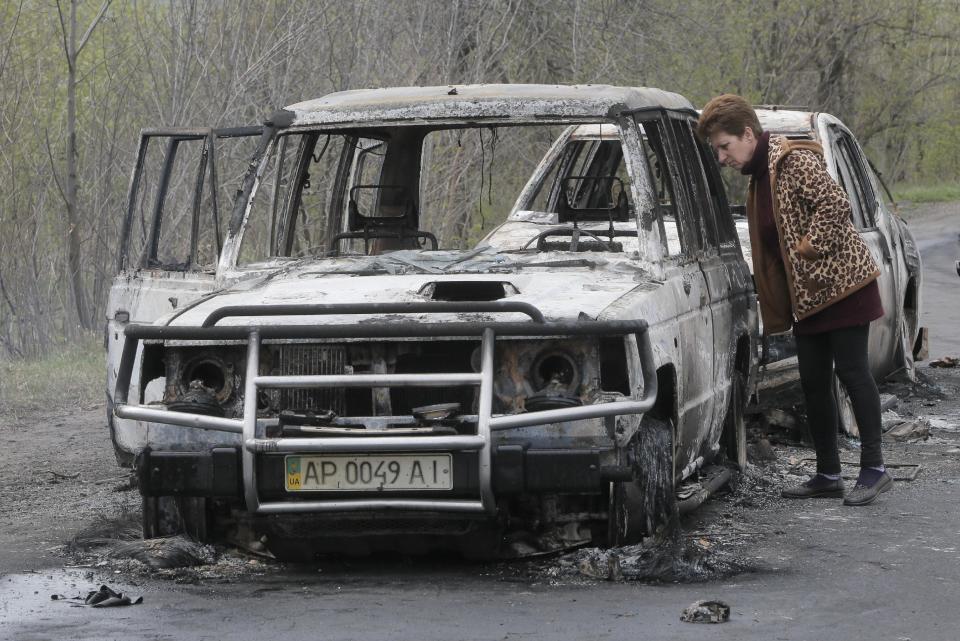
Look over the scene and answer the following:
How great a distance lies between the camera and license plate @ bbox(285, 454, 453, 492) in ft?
17.0

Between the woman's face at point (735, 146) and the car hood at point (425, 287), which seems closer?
the car hood at point (425, 287)

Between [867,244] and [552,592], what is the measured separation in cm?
482

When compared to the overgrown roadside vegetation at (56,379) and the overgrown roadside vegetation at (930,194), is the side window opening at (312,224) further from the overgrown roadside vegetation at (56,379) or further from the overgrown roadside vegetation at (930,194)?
the overgrown roadside vegetation at (930,194)

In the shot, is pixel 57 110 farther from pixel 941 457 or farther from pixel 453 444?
pixel 453 444

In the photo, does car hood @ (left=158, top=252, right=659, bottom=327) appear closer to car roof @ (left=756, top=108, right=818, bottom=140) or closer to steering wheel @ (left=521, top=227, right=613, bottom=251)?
steering wheel @ (left=521, top=227, right=613, bottom=251)

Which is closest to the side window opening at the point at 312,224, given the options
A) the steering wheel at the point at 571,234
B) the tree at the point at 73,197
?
the steering wheel at the point at 571,234

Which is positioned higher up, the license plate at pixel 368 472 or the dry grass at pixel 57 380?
the license plate at pixel 368 472

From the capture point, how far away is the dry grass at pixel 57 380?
1177 centimetres

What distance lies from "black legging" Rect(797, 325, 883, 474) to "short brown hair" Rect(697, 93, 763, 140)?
3.31ft

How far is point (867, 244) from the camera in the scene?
31.0 feet

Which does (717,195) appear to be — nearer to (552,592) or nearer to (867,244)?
(867,244)

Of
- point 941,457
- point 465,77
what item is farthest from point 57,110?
point 941,457

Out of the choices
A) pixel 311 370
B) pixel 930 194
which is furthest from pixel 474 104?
pixel 930 194

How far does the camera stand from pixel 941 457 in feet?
28.5
